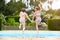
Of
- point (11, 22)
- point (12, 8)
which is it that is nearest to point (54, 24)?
point (11, 22)

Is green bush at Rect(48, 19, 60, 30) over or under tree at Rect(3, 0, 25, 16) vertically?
under

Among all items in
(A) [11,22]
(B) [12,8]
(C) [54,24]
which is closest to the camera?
(C) [54,24]

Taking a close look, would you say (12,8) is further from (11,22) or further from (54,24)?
(54,24)

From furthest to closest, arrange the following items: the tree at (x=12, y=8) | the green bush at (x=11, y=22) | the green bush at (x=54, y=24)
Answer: the tree at (x=12, y=8), the green bush at (x=11, y=22), the green bush at (x=54, y=24)

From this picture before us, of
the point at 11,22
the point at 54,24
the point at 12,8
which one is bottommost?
the point at 54,24

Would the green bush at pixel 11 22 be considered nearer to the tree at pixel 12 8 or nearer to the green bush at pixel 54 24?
the tree at pixel 12 8

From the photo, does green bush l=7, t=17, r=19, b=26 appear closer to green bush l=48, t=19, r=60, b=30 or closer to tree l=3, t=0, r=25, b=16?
tree l=3, t=0, r=25, b=16

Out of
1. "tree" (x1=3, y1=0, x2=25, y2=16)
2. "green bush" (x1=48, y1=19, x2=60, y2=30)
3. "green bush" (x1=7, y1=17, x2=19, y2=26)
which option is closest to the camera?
"green bush" (x1=48, y1=19, x2=60, y2=30)

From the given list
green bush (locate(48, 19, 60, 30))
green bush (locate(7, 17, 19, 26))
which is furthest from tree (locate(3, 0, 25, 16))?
green bush (locate(48, 19, 60, 30))

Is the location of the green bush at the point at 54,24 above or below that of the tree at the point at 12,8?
below

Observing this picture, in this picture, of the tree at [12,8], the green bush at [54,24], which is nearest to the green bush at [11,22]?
the tree at [12,8]

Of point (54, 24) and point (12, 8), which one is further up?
point (12, 8)

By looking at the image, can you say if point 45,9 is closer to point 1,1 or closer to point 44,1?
point 44,1

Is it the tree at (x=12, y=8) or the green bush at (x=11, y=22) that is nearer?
the green bush at (x=11, y=22)
